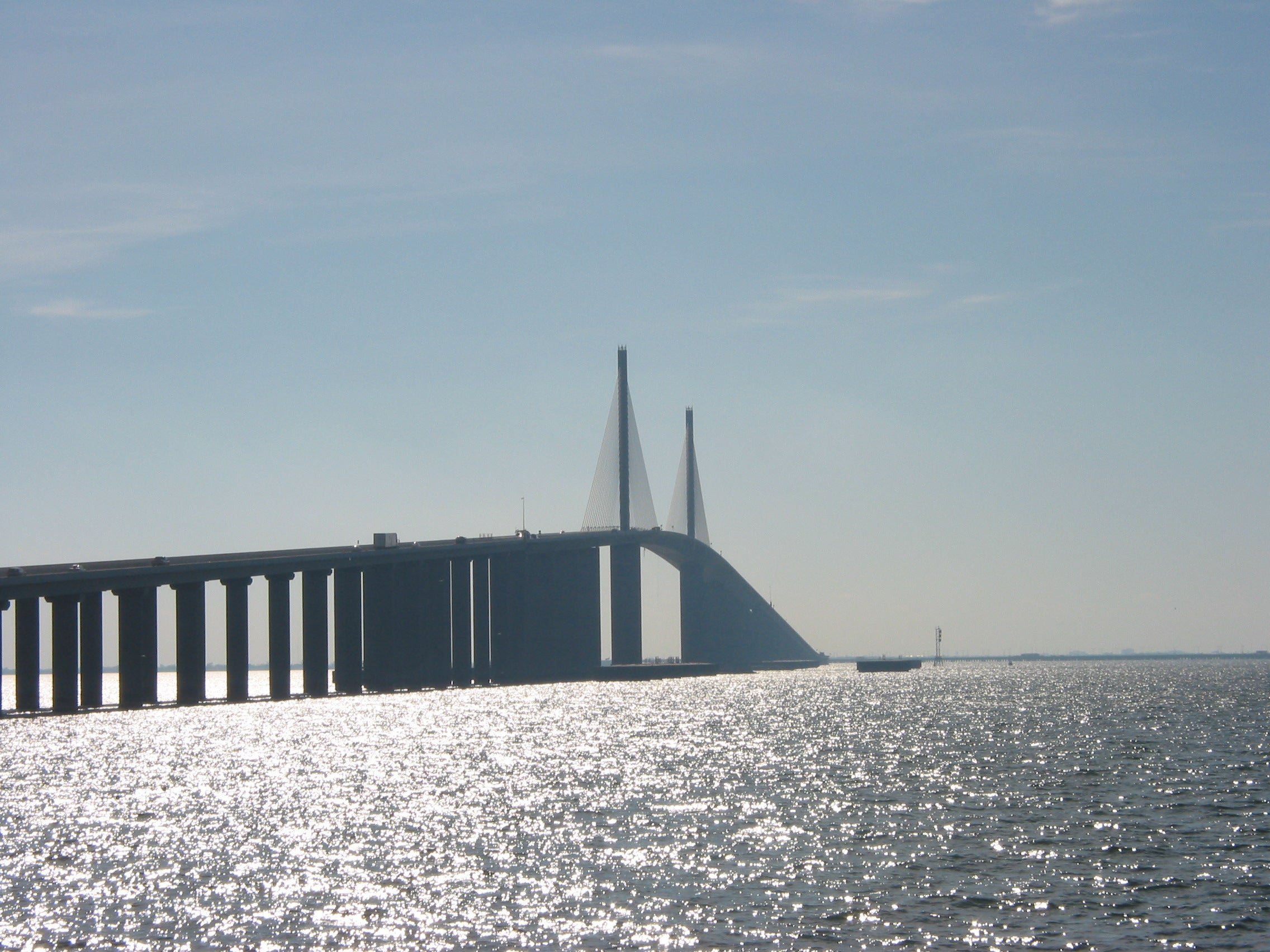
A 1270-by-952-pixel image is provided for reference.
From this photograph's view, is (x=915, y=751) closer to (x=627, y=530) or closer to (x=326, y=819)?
(x=326, y=819)

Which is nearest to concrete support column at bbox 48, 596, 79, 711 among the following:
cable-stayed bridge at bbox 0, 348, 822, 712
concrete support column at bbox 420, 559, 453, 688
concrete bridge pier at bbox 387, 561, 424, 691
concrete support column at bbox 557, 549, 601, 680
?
cable-stayed bridge at bbox 0, 348, 822, 712

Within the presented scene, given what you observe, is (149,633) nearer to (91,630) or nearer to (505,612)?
(91,630)

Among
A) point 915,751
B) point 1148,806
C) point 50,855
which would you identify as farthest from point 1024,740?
point 50,855

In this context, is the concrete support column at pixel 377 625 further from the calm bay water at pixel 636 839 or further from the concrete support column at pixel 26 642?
the calm bay water at pixel 636 839

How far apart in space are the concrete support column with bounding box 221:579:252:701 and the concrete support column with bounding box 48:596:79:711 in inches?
523

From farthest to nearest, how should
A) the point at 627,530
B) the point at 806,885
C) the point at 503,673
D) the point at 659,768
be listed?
the point at 627,530 → the point at 503,673 → the point at 659,768 → the point at 806,885

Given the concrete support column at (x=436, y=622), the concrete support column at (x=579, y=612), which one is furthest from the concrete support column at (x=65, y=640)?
the concrete support column at (x=579, y=612)

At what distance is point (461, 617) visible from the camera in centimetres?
14438

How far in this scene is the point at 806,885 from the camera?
31.8 metres

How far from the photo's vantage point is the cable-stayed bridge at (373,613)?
97.8m

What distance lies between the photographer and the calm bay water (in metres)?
28.0

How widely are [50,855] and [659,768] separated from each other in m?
26.7

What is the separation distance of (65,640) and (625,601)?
88.6 m

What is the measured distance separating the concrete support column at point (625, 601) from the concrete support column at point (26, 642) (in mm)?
85600
